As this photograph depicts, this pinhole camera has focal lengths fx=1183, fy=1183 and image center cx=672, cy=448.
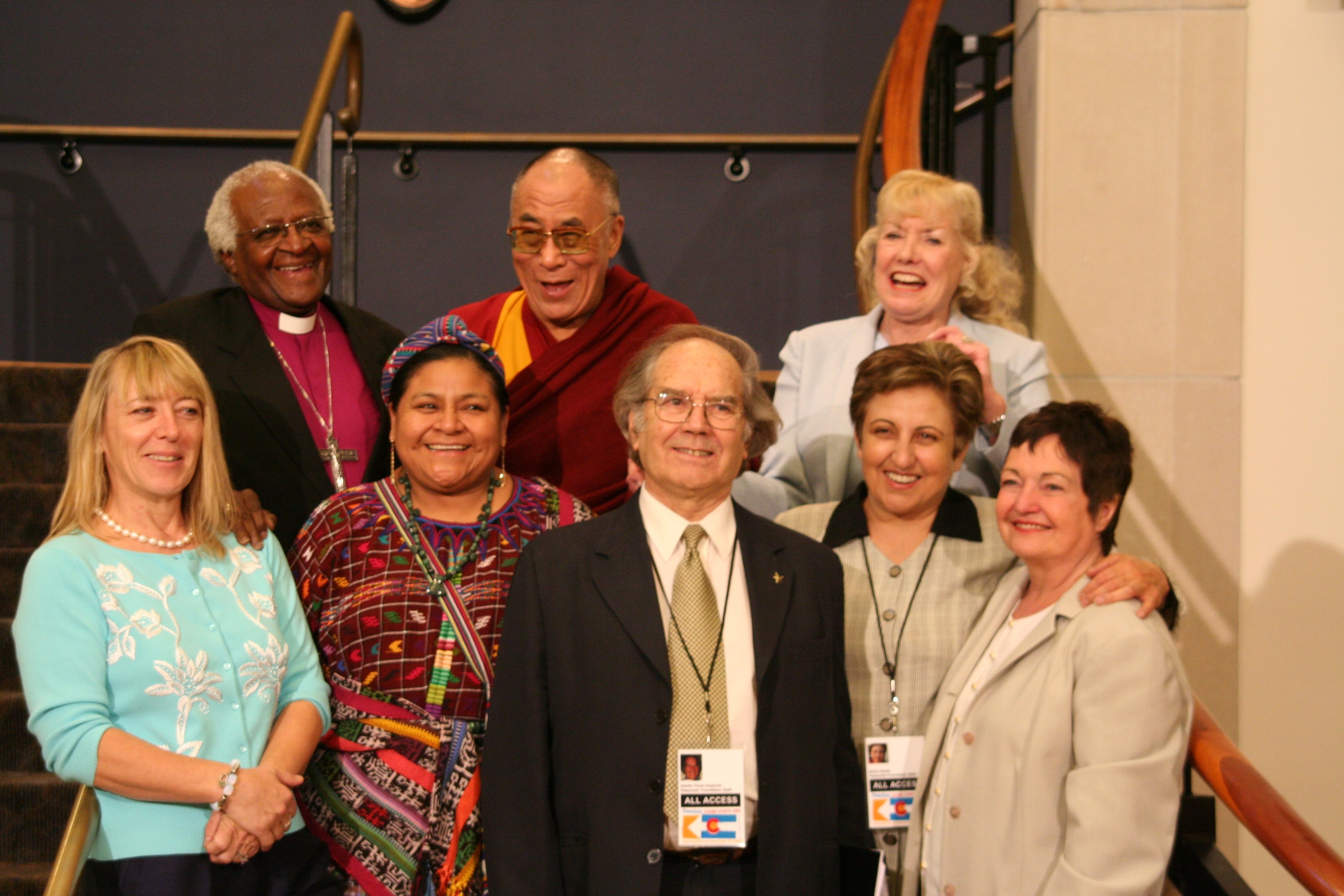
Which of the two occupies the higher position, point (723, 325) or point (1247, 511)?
point (723, 325)

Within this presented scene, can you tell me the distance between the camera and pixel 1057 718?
5.26ft

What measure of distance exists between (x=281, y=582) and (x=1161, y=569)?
1.31 m

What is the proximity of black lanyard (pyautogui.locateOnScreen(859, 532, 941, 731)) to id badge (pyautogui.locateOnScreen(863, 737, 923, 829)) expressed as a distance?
4cm

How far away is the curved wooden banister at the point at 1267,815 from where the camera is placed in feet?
5.31

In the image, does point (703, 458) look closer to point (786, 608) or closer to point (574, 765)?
point (786, 608)

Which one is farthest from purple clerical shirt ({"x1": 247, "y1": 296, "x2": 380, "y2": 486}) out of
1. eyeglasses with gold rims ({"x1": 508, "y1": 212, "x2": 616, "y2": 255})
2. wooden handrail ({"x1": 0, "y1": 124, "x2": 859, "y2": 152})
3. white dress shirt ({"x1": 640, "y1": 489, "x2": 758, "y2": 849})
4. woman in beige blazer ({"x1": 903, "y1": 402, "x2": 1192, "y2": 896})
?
wooden handrail ({"x1": 0, "y1": 124, "x2": 859, "y2": 152})

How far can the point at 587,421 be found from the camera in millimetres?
2510

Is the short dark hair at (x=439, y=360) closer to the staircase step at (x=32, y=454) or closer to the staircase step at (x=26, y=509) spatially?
the staircase step at (x=26, y=509)

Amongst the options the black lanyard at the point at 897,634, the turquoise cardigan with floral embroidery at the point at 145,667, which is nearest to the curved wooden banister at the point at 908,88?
the black lanyard at the point at 897,634

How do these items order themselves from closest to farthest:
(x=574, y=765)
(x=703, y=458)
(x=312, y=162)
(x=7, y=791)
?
(x=574, y=765), (x=703, y=458), (x=7, y=791), (x=312, y=162)

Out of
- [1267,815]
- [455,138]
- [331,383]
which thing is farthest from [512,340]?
[455,138]

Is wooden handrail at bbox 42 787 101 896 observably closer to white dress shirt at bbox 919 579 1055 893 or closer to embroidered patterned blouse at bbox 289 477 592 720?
embroidered patterned blouse at bbox 289 477 592 720

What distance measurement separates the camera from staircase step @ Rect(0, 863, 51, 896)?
8.32 feet

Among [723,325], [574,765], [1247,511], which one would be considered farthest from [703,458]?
[723,325]
